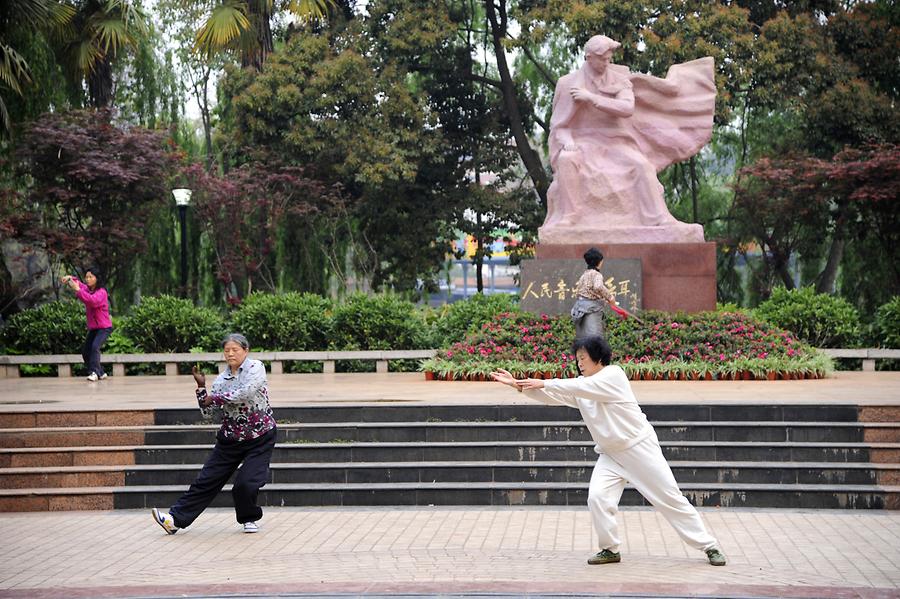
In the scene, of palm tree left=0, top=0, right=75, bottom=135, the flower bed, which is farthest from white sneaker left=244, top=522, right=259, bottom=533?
palm tree left=0, top=0, right=75, bottom=135

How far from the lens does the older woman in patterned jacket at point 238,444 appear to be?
858 centimetres

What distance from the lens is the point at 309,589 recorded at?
7004mm

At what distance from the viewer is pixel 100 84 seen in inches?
982

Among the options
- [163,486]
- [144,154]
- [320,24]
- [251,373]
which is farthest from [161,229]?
[251,373]

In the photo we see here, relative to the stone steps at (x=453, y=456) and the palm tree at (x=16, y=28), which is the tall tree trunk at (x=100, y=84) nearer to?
the palm tree at (x=16, y=28)

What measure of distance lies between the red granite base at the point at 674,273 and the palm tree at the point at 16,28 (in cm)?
1066

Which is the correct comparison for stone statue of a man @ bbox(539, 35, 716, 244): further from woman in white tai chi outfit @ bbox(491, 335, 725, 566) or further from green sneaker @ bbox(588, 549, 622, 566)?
green sneaker @ bbox(588, 549, 622, 566)

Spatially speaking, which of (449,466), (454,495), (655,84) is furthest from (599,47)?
(454,495)

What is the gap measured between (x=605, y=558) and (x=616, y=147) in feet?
33.7

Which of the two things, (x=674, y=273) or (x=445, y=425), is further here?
(x=674, y=273)

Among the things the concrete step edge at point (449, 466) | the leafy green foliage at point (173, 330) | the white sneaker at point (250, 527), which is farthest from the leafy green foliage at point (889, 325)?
the white sneaker at point (250, 527)

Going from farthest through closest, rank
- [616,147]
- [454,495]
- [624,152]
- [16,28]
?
[16,28], [616,147], [624,152], [454,495]

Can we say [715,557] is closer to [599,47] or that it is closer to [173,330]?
[599,47]

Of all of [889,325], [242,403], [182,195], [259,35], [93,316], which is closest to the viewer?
[242,403]
